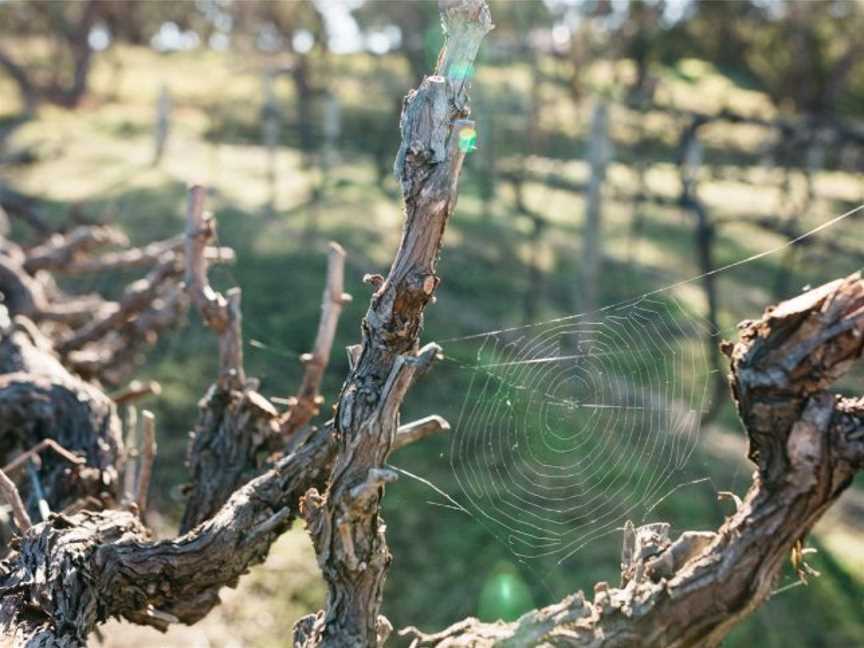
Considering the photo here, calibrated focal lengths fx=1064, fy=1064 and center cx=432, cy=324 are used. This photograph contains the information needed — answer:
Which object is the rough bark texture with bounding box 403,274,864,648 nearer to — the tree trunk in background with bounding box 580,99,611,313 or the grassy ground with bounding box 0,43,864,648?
the grassy ground with bounding box 0,43,864,648

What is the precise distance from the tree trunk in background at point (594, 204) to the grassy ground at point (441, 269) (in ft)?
3.49

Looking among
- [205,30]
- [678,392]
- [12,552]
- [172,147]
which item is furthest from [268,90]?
[205,30]

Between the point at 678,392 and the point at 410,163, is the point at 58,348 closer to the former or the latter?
the point at 410,163

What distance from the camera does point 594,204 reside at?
10.4 metres

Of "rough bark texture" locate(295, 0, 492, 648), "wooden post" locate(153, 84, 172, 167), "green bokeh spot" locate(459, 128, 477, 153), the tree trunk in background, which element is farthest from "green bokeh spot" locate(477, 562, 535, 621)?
"wooden post" locate(153, 84, 172, 167)

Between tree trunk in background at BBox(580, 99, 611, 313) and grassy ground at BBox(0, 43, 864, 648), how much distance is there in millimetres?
1064

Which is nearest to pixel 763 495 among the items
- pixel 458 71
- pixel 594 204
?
pixel 458 71

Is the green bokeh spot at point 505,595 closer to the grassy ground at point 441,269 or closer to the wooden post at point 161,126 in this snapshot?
the grassy ground at point 441,269

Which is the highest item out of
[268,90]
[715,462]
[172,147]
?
[268,90]

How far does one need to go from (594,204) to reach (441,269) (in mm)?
3087

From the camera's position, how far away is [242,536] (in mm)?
3010

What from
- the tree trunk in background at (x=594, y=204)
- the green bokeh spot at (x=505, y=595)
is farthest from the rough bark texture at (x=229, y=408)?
the tree trunk in background at (x=594, y=204)

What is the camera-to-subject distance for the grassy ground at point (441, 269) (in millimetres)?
7207

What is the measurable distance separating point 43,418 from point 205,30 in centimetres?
3583
